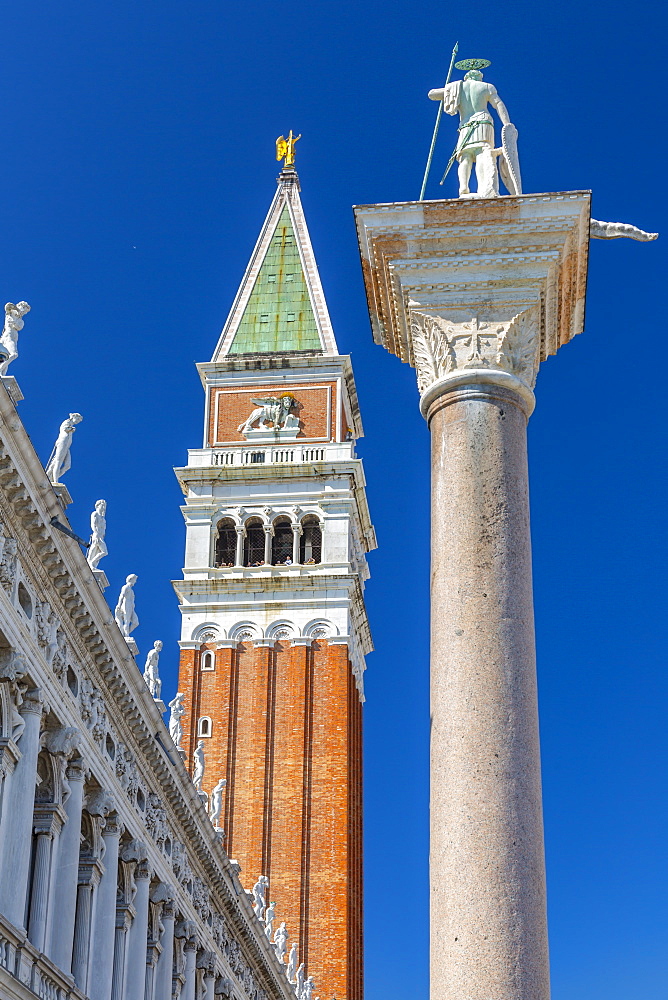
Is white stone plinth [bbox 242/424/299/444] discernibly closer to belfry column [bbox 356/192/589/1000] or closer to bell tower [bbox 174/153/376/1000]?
bell tower [bbox 174/153/376/1000]

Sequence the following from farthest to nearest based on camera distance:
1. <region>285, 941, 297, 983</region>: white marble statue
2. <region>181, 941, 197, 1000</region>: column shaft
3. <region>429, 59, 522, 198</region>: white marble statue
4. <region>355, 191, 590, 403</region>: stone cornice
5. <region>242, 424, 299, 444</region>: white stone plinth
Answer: <region>242, 424, 299, 444</region>: white stone plinth
<region>285, 941, 297, 983</region>: white marble statue
<region>181, 941, 197, 1000</region>: column shaft
<region>429, 59, 522, 198</region>: white marble statue
<region>355, 191, 590, 403</region>: stone cornice

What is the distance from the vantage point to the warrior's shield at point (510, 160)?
14.8m

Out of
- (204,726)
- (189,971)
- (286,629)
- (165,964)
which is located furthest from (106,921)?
(286,629)

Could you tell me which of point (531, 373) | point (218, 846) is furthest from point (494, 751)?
point (218, 846)

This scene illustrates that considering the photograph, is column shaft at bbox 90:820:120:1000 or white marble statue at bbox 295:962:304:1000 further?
white marble statue at bbox 295:962:304:1000

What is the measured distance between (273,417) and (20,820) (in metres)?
42.5

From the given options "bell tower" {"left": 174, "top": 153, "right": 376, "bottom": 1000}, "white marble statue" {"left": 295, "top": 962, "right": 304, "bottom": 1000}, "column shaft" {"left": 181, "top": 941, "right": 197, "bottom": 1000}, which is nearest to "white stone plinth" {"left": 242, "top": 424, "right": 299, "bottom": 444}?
"bell tower" {"left": 174, "top": 153, "right": 376, "bottom": 1000}

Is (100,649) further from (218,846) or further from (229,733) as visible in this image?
(229,733)

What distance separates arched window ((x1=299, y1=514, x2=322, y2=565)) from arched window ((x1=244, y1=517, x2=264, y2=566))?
1.55 meters

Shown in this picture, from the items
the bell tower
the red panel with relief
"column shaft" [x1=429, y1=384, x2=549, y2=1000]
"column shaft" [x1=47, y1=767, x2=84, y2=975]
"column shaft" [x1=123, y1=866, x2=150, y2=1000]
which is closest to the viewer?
"column shaft" [x1=429, y1=384, x2=549, y2=1000]

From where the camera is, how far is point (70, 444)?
963 inches

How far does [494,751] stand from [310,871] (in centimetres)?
4617

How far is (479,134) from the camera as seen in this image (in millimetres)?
14734

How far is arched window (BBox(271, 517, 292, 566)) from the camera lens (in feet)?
202
